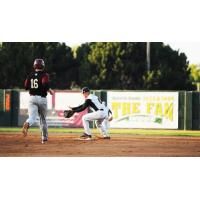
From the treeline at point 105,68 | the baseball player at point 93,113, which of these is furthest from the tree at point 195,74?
the baseball player at point 93,113

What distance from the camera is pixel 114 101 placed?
17.2 m

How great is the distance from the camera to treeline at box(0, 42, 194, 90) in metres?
15.2

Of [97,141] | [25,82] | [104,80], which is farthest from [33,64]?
[104,80]

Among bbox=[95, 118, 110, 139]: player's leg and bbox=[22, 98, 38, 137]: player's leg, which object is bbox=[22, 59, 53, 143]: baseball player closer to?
bbox=[22, 98, 38, 137]: player's leg

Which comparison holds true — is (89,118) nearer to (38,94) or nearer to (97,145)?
(97,145)

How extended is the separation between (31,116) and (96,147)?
1620mm

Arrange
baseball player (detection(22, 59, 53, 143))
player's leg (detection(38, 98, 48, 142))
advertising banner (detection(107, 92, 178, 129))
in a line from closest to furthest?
baseball player (detection(22, 59, 53, 143)), player's leg (detection(38, 98, 48, 142)), advertising banner (detection(107, 92, 178, 129))

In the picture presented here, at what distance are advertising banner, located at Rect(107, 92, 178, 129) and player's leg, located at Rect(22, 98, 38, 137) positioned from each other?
8.57 feet

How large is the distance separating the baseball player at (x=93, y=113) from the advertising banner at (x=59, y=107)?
16 centimetres

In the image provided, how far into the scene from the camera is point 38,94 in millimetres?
13906

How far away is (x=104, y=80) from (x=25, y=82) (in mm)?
4811

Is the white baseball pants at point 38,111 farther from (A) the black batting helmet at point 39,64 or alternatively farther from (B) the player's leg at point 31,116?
(A) the black batting helmet at point 39,64

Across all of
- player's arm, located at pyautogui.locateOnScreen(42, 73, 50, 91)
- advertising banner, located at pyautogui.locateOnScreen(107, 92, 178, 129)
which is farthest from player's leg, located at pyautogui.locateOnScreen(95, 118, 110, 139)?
player's arm, located at pyautogui.locateOnScreen(42, 73, 50, 91)

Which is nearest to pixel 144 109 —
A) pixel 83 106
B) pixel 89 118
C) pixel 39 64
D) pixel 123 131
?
pixel 123 131
